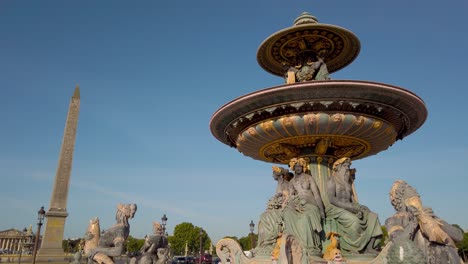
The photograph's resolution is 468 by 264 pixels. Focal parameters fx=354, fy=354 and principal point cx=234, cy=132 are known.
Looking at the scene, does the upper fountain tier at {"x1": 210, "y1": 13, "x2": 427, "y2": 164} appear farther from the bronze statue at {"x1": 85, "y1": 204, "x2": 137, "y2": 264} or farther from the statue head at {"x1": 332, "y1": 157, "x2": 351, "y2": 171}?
the bronze statue at {"x1": 85, "y1": 204, "x2": 137, "y2": 264}

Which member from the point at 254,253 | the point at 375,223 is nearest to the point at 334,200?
the point at 375,223

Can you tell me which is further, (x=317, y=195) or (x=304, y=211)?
(x=317, y=195)

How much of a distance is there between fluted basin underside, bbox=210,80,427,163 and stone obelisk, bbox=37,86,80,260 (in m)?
27.9

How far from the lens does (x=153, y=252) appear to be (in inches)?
287

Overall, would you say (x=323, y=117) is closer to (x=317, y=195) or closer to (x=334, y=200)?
(x=317, y=195)

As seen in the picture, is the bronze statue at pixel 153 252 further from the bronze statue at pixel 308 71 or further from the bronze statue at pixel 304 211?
the bronze statue at pixel 308 71

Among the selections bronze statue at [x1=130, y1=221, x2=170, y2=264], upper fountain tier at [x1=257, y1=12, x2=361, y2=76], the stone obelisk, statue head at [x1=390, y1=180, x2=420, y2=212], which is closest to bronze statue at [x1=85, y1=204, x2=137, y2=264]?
bronze statue at [x1=130, y1=221, x2=170, y2=264]

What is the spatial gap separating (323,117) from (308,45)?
333cm

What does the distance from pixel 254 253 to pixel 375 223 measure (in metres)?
2.81

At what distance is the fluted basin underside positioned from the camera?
7352mm

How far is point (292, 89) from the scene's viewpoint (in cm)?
736

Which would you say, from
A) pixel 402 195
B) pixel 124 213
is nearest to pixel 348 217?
pixel 402 195

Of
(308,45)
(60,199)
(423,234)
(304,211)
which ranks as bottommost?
(423,234)

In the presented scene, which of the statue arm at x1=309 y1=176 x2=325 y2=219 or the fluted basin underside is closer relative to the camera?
the fluted basin underside
